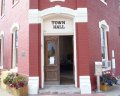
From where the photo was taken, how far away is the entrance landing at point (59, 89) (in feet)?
39.1

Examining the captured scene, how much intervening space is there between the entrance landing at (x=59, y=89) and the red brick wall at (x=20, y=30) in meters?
1.47

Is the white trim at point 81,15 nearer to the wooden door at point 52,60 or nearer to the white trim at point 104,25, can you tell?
the wooden door at point 52,60

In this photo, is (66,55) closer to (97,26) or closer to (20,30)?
(97,26)

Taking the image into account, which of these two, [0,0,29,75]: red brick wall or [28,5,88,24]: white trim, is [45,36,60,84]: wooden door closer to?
[0,0,29,75]: red brick wall

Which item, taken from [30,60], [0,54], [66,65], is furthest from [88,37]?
[0,54]

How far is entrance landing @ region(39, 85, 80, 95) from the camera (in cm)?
1192

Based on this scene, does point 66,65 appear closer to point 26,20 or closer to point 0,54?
point 0,54

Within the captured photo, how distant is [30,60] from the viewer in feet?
41.7

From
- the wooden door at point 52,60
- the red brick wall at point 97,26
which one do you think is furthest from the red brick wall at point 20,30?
the red brick wall at point 97,26

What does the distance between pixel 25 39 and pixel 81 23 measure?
3.33 metres

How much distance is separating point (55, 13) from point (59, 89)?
4107 millimetres

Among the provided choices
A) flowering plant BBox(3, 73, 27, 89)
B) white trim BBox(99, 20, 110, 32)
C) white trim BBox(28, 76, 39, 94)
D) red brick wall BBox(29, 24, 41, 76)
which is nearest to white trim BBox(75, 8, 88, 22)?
red brick wall BBox(29, 24, 41, 76)

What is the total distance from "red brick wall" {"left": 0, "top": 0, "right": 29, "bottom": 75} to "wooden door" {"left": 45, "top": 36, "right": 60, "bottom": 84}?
113cm

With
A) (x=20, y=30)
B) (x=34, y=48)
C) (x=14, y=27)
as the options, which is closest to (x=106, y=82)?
(x=34, y=48)
